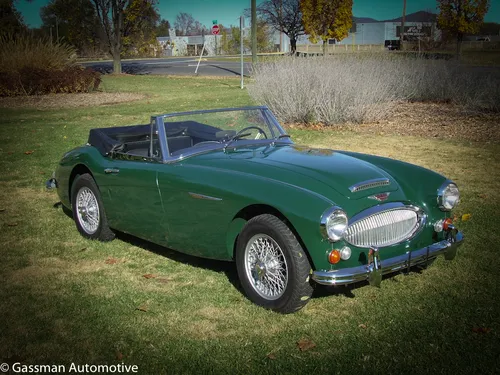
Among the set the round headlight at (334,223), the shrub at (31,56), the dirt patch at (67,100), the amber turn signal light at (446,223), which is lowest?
the amber turn signal light at (446,223)

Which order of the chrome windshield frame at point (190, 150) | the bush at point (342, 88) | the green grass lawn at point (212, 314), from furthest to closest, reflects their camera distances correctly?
the bush at point (342, 88) → the chrome windshield frame at point (190, 150) → the green grass lawn at point (212, 314)

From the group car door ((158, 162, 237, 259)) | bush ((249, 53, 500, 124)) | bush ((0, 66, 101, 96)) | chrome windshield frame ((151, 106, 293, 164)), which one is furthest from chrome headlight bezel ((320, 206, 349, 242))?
bush ((0, 66, 101, 96))

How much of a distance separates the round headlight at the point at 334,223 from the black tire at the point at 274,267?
0.24 m

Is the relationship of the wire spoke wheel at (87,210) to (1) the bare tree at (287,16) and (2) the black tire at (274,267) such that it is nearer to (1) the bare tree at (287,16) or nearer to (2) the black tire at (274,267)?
(2) the black tire at (274,267)

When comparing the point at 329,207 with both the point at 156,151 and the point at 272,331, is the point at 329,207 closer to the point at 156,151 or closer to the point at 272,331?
the point at 272,331

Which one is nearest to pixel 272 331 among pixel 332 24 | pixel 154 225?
pixel 154 225

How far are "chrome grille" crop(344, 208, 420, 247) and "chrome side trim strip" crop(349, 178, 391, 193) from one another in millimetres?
230

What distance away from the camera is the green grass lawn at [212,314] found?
338cm

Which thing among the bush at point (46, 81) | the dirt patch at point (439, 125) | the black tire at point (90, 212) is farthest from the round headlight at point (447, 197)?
the bush at point (46, 81)

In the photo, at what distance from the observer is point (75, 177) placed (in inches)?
228

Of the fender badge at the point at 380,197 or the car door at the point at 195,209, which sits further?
the car door at the point at 195,209

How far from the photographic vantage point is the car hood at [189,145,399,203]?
3906 mm

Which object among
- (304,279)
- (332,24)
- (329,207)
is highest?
(332,24)

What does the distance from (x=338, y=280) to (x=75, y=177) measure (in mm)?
3389
